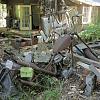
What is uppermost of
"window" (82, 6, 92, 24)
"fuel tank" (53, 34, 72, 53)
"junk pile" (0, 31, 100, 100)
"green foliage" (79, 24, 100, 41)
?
"window" (82, 6, 92, 24)

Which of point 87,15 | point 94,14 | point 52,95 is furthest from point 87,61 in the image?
point 94,14

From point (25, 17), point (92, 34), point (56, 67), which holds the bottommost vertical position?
point (56, 67)

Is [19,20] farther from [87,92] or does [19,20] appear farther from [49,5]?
[87,92]

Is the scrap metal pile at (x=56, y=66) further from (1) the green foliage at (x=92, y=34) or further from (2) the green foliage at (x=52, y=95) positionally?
(1) the green foliage at (x=92, y=34)

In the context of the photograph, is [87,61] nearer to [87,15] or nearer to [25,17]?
[25,17]

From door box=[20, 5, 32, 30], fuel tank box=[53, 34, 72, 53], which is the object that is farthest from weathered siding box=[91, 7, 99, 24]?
fuel tank box=[53, 34, 72, 53]

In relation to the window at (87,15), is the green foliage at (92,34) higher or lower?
lower

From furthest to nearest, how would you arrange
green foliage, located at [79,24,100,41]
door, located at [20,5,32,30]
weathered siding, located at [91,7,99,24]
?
weathered siding, located at [91,7,99,24] < door, located at [20,5,32,30] < green foliage, located at [79,24,100,41]

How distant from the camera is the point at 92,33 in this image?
31.3ft

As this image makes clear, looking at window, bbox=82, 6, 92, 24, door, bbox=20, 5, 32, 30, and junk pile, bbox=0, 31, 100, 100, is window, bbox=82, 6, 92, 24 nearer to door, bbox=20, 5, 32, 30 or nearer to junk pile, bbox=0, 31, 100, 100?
door, bbox=20, 5, 32, 30

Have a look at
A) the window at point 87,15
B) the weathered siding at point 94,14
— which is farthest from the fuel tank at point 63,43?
the weathered siding at point 94,14

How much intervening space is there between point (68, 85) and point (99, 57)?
1688 mm

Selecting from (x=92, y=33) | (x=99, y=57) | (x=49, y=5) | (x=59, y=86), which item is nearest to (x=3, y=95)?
(x=59, y=86)

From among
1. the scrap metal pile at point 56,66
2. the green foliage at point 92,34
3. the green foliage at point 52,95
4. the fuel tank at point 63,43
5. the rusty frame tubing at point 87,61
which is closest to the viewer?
the green foliage at point 52,95
